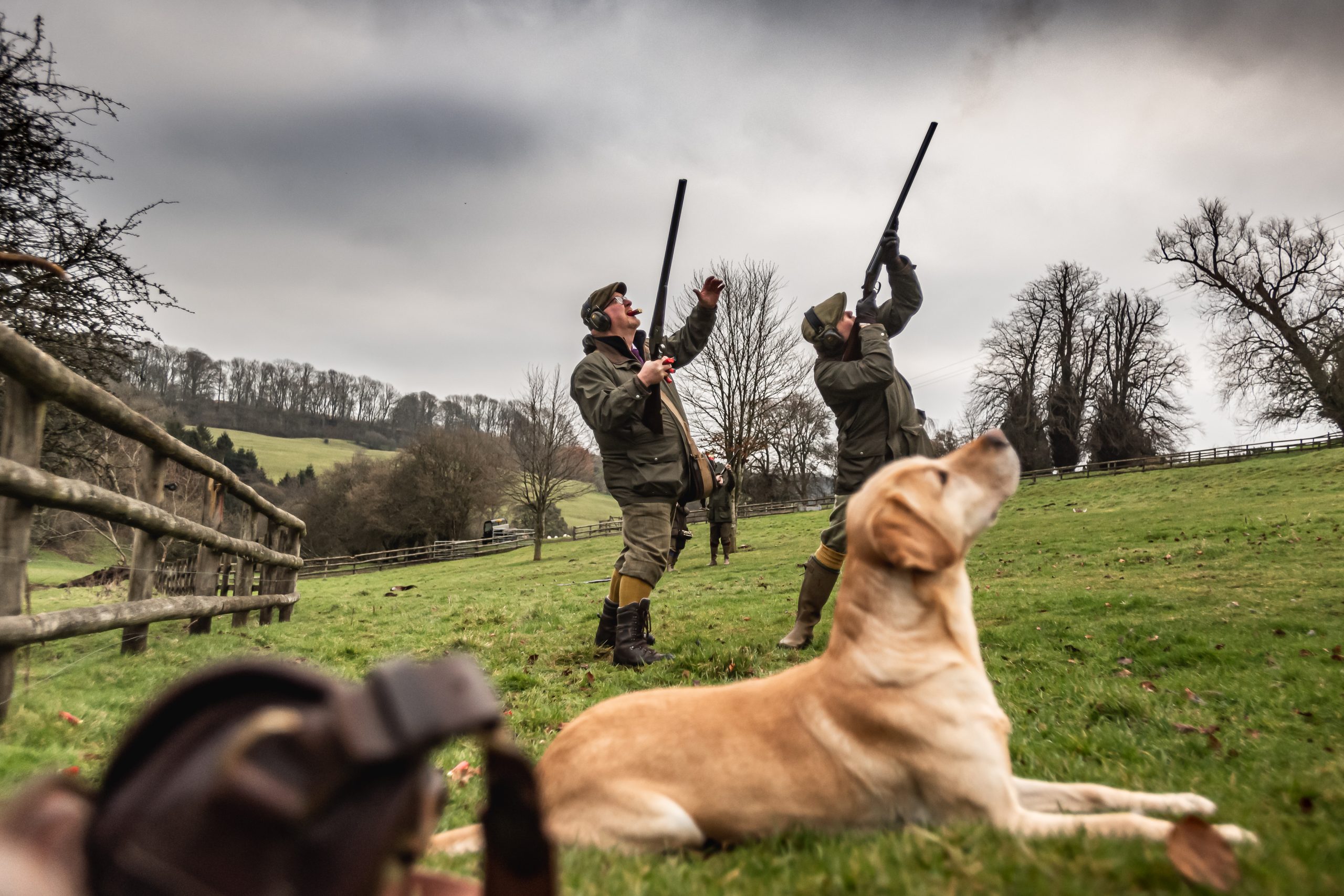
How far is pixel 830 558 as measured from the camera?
20.8ft

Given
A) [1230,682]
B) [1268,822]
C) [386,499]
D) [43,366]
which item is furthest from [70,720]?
[386,499]

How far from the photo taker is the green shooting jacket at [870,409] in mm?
6059

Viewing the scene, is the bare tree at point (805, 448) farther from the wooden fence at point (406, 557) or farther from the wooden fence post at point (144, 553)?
the wooden fence post at point (144, 553)

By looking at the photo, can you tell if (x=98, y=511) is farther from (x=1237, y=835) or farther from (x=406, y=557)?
(x=406, y=557)

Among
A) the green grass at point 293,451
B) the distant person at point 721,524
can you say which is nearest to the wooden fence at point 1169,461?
the distant person at point 721,524

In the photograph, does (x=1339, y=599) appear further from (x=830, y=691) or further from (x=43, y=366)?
(x=43, y=366)

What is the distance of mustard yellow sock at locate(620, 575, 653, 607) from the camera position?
609 cm

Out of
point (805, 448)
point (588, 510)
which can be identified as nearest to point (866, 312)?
point (805, 448)

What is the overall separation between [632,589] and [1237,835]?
455 centimetres

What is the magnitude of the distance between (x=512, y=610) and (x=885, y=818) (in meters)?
9.57

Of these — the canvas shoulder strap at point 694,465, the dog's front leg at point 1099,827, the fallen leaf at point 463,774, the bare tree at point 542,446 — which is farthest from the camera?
the bare tree at point 542,446

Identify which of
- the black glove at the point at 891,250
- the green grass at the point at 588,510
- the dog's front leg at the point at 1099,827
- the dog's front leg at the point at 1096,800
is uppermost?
the black glove at the point at 891,250

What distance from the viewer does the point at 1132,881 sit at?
1589mm

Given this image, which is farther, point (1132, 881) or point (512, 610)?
point (512, 610)
